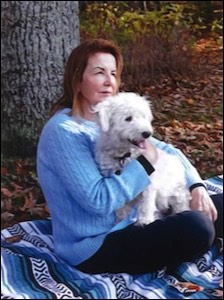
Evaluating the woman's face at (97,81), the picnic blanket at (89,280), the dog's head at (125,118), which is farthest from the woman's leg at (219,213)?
the woman's face at (97,81)

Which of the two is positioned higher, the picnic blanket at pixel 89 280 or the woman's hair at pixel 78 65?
the woman's hair at pixel 78 65

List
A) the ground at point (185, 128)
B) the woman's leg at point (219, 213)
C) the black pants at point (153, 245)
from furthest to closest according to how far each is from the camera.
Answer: the ground at point (185, 128) → the woman's leg at point (219, 213) → the black pants at point (153, 245)

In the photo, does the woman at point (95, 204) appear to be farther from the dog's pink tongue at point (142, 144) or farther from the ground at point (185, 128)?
the ground at point (185, 128)

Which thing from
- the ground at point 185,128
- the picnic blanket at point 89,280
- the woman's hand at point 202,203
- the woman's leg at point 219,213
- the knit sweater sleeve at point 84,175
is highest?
the knit sweater sleeve at point 84,175

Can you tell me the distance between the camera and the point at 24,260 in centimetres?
360

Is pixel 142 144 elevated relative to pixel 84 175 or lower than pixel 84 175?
elevated

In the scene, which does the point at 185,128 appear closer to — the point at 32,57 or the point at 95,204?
the point at 32,57

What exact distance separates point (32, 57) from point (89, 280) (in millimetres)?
2463

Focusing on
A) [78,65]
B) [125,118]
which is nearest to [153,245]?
[125,118]

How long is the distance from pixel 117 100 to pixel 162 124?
12.0 feet

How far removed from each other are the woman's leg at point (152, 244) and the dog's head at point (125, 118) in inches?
15.9

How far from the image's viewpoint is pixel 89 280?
3.40 meters

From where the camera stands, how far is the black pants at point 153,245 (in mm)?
3336

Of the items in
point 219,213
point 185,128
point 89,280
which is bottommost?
point 185,128
